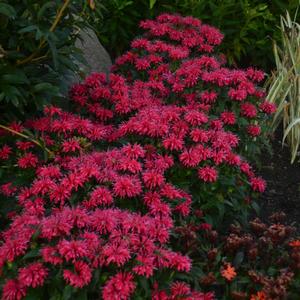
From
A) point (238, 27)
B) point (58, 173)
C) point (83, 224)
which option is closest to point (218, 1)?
point (238, 27)

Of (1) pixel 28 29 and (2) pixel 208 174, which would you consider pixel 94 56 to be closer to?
(1) pixel 28 29

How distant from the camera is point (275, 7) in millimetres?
4738

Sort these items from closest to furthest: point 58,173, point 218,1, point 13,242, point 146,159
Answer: point 13,242 → point 58,173 → point 146,159 → point 218,1

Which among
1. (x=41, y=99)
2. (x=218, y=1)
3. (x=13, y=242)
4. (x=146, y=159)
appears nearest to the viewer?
(x=13, y=242)

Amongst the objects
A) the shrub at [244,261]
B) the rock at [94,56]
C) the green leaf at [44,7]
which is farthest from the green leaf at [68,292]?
the rock at [94,56]

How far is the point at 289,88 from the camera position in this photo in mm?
4051

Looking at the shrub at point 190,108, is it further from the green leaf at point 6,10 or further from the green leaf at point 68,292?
the green leaf at point 68,292

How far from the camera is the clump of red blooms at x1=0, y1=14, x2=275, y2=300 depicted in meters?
2.10

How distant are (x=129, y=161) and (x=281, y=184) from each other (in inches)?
64.8

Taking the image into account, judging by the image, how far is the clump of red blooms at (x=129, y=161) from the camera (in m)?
2.10

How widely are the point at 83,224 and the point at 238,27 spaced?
2895 millimetres

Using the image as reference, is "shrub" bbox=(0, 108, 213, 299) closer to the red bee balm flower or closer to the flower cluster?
the flower cluster

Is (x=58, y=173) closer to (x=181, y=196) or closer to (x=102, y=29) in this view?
(x=181, y=196)

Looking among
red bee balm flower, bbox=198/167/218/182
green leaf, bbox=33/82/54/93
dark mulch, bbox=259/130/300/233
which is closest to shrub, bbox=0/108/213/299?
red bee balm flower, bbox=198/167/218/182
